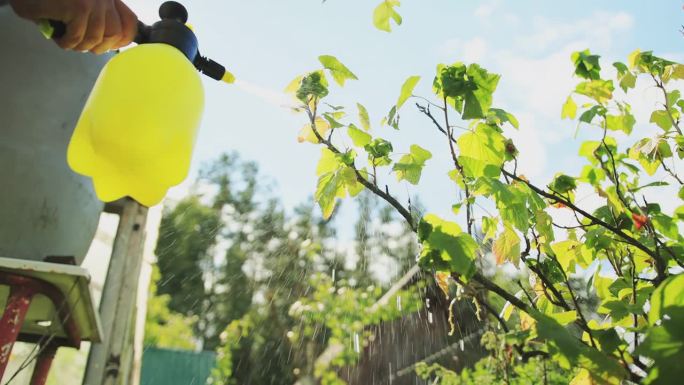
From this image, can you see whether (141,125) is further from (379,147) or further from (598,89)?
(598,89)

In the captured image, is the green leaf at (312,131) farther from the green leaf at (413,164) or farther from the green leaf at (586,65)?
the green leaf at (586,65)

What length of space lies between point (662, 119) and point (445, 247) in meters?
0.68

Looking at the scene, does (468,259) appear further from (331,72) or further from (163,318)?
(163,318)

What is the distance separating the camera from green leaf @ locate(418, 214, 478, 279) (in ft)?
2.39

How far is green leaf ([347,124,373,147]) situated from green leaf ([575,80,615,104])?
16.3 inches

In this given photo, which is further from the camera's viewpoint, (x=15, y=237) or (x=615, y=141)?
(x=15, y=237)

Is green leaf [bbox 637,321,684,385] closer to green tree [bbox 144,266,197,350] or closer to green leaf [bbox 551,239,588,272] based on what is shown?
green leaf [bbox 551,239,588,272]

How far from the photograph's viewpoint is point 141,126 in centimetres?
66

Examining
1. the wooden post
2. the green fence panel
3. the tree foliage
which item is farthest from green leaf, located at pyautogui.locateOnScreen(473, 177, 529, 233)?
the green fence panel

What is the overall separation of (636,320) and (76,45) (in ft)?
3.31

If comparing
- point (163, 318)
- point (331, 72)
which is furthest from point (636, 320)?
point (163, 318)

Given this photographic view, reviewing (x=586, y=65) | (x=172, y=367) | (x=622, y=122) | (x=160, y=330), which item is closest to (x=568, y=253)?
(x=622, y=122)

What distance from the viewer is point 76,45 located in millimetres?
758

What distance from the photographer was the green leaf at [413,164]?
3.33ft
